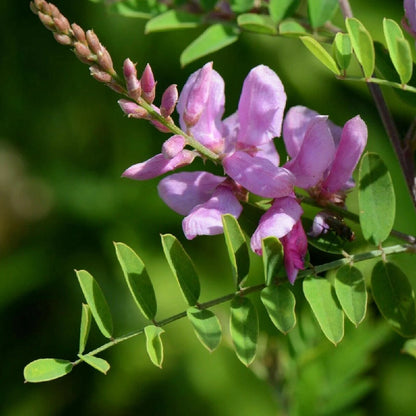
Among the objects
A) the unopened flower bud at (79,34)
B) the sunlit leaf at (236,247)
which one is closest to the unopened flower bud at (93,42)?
the unopened flower bud at (79,34)

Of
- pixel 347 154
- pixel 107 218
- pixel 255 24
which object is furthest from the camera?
pixel 107 218

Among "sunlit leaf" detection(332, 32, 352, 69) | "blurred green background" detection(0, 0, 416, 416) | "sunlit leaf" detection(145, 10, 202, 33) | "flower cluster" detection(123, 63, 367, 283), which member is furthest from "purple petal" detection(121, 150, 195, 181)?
"blurred green background" detection(0, 0, 416, 416)

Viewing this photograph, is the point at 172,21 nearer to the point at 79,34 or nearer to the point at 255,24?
the point at 255,24

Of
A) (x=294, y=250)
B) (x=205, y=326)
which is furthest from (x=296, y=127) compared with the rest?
(x=205, y=326)

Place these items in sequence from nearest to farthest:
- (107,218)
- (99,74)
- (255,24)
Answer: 1. (99,74)
2. (255,24)
3. (107,218)

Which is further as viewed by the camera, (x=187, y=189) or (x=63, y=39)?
(x=187, y=189)

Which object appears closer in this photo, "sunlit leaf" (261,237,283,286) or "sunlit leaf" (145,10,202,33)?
"sunlit leaf" (261,237,283,286)

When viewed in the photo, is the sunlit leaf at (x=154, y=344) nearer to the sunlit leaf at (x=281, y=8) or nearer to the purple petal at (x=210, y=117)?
the purple petal at (x=210, y=117)

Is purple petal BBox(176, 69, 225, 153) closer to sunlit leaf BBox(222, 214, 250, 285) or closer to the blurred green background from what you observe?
sunlit leaf BBox(222, 214, 250, 285)

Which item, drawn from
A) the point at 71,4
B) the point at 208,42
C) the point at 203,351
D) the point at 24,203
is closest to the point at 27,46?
the point at 71,4
